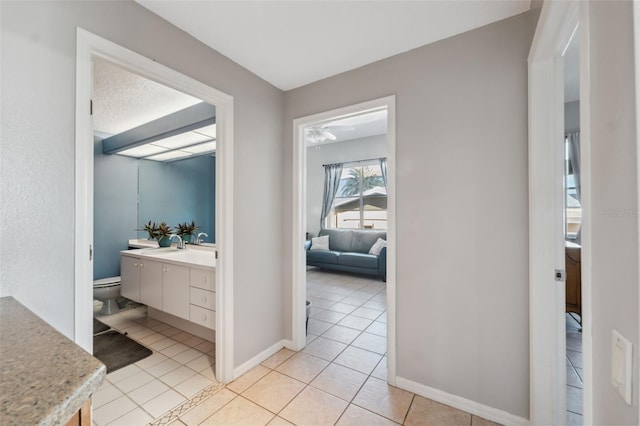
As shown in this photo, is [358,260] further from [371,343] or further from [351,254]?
[371,343]

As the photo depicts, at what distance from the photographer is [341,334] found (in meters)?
2.88

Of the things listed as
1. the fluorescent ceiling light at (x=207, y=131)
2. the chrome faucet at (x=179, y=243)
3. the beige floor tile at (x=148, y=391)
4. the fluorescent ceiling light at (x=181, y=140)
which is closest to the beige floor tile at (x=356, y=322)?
the beige floor tile at (x=148, y=391)

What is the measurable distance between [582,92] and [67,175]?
6.56ft

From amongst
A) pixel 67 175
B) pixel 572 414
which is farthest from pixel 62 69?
pixel 572 414

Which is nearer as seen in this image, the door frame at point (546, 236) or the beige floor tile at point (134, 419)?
the door frame at point (546, 236)

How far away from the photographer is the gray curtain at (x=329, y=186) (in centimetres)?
648

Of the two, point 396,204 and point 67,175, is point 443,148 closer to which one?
point 396,204

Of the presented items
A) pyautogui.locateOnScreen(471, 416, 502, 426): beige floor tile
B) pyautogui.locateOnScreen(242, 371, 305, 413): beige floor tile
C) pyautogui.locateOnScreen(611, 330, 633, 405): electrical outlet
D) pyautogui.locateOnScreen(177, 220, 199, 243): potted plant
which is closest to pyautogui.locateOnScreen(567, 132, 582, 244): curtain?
pyautogui.locateOnScreen(471, 416, 502, 426): beige floor tile

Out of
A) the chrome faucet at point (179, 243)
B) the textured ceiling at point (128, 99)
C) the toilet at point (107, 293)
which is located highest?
the textured ceiling at point (128, 99)

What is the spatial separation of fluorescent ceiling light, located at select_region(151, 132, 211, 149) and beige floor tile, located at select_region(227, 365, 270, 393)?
105 inches

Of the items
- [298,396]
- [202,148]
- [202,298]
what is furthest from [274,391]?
[202,148]

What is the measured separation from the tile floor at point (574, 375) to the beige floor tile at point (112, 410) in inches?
112

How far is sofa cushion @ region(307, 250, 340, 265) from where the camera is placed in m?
5.58

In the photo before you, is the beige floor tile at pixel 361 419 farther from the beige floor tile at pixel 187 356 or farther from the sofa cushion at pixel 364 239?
the sofa cushion at pixel 364 239
